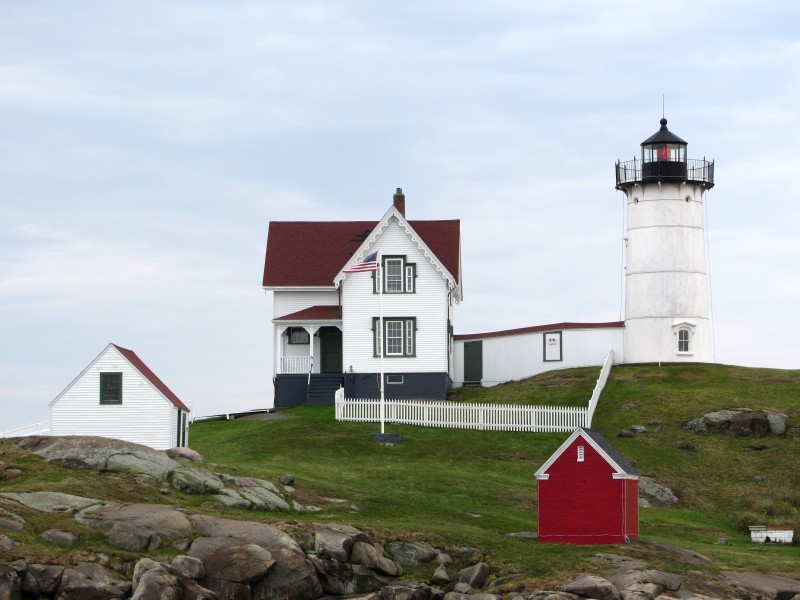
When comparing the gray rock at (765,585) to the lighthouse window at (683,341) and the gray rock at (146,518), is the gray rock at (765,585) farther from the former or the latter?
the lighthouse window at (683,341)

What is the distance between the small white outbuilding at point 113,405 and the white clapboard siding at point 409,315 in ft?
51.9

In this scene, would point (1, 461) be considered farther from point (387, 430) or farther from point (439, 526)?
point (387, 430)

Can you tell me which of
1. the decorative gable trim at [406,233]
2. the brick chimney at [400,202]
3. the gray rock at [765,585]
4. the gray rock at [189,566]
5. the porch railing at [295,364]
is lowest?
the gray rock at [765,585]

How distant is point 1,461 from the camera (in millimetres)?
38844

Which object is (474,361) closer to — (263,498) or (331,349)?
(331,349)

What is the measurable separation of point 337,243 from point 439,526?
103ft

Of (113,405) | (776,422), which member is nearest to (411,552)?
(113,405)

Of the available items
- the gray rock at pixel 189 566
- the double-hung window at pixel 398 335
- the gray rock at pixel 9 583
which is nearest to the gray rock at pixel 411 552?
the gray rock at pixel 189 566

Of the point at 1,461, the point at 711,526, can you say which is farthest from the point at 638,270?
the point at 1,461

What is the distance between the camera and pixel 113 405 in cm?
4559

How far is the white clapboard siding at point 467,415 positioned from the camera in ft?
179

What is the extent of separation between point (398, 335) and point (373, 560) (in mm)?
27111

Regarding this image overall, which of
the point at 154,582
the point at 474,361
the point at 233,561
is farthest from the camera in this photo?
the point at 474,361

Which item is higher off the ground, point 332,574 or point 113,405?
point 113,405
